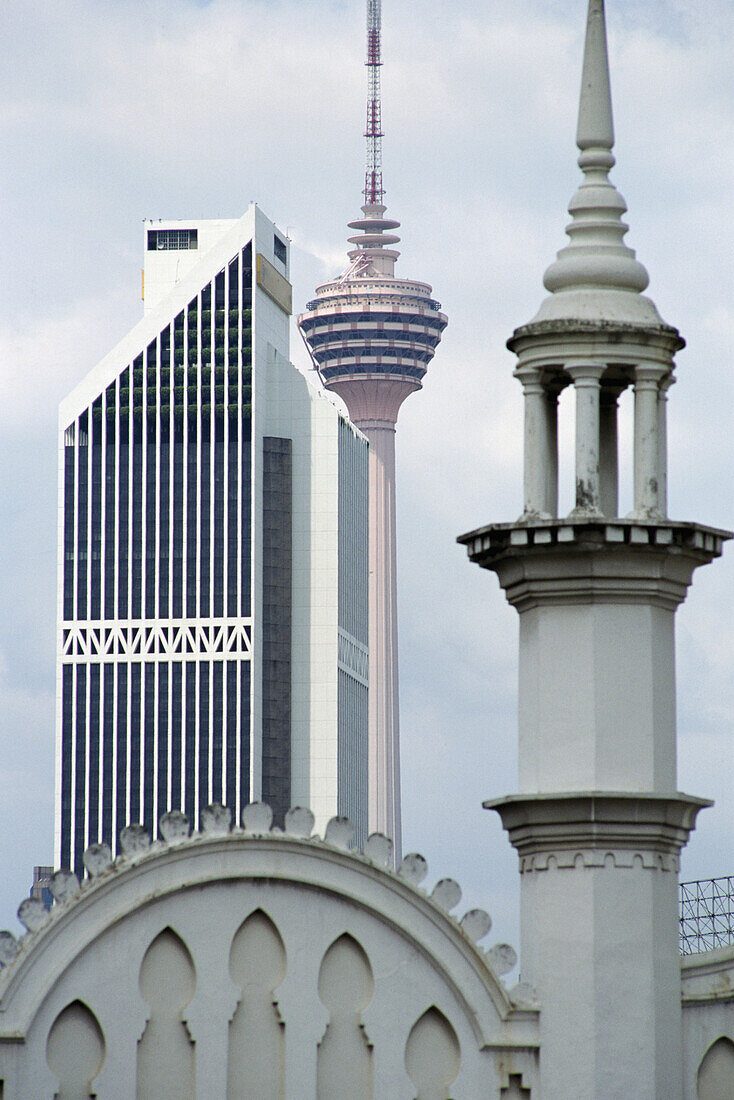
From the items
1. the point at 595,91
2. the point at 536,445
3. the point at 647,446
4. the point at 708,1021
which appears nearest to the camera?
the point at 647,446

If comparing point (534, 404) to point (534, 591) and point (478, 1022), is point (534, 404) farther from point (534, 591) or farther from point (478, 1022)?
point (478, 1022)

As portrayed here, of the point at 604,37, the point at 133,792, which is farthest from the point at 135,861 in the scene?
the point at 133,792

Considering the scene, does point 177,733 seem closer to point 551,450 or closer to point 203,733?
point 203,733

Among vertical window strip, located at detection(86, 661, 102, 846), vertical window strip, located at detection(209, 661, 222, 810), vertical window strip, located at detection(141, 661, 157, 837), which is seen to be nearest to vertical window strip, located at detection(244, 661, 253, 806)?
vertical window strip, located at detection(209, 661, 222, 810)

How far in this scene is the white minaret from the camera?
22.8 m

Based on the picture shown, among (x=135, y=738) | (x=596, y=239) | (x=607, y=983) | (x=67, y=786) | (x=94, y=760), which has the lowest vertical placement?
(x=607, y=983)

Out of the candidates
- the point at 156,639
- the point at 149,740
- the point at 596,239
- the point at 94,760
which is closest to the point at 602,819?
the point at 596,239

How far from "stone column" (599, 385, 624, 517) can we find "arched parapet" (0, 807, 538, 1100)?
3.90 m

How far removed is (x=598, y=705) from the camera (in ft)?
75.7

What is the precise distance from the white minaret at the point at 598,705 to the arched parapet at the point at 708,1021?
300 millimetres

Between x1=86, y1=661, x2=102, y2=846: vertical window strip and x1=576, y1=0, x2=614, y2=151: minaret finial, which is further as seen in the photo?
x1=86, y1=661, x2=102, y2=846: vertical window strip

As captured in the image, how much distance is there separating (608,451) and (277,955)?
225 inches

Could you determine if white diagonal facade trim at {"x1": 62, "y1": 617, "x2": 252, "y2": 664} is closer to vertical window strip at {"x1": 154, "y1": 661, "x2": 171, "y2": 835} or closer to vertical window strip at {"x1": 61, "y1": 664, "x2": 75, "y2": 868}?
vertical window strip at {"x1": 154, "y1": 661, "x2": 171, "y2": 835}

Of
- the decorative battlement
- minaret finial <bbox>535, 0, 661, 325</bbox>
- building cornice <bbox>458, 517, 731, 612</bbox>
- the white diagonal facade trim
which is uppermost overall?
the white diagonal facade trim
